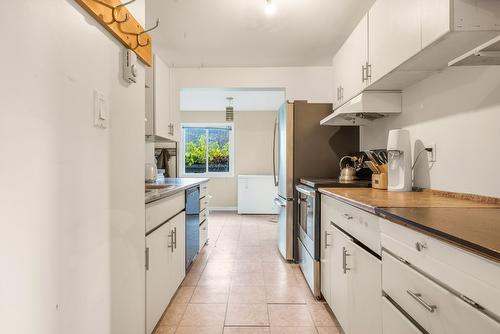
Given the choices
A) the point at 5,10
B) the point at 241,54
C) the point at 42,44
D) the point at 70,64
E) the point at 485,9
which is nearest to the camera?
the point at 5,10

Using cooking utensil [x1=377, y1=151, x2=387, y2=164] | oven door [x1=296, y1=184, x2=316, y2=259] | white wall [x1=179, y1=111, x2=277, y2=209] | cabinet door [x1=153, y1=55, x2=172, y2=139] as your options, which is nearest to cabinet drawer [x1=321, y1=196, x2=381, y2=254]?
oven door [x1=296, y1=184, x2=316, y2=259]

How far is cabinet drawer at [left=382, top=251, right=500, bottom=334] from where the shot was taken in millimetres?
707

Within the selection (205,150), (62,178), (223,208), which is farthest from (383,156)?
(205,150)

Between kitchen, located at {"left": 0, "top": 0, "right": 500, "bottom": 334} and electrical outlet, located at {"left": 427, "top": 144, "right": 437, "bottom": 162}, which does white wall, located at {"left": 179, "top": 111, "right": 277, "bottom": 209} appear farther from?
electrical outlet, located at {"left": 427, "top": 144, "right": 437, "bottom": 162}

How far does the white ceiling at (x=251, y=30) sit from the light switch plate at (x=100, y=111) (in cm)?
166

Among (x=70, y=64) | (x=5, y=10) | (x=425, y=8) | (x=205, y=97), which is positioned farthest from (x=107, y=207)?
(x=205, y=97)

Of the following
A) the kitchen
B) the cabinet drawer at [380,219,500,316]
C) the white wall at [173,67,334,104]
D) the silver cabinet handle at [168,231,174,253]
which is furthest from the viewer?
the white wall at [173,67,334,104]

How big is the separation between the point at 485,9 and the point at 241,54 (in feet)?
8.66

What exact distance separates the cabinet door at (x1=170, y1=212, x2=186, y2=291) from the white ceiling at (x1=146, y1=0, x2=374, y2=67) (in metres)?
1.69

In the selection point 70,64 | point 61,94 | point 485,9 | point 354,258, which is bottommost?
point 354,258

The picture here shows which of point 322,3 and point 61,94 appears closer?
point 61,94

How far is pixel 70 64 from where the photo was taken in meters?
0.97

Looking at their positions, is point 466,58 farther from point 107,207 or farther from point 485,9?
point 107,207

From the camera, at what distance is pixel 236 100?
6.07m
